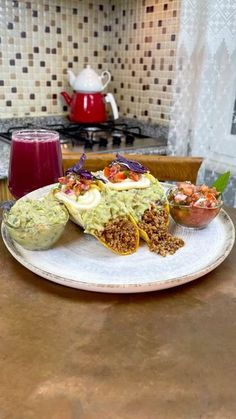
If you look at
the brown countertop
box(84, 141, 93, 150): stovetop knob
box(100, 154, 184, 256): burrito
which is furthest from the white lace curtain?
the brown countertop

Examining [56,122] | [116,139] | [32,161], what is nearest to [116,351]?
[32,161]

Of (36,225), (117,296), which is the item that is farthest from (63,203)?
(117,296)

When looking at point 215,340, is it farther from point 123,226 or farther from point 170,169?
point 170,169

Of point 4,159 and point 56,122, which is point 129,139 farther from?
point 4,159

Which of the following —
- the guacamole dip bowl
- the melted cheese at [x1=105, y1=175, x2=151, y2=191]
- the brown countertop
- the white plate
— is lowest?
the brown countertop

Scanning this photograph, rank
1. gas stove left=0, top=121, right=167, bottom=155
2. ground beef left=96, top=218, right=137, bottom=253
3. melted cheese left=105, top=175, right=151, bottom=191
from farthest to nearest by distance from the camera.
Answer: gas stove left=0, top=121, right=167, bottom=155
melted cheese left=105, top=175, right=151, bottom=191
ground beef left=96, top=218, right=137, bottom=253

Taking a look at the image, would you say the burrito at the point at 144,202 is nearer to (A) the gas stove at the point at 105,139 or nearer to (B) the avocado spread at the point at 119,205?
(B) the avocado spread at the point at 119,205

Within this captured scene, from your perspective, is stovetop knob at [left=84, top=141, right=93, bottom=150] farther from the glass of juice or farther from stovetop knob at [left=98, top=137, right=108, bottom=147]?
the glass of juice
